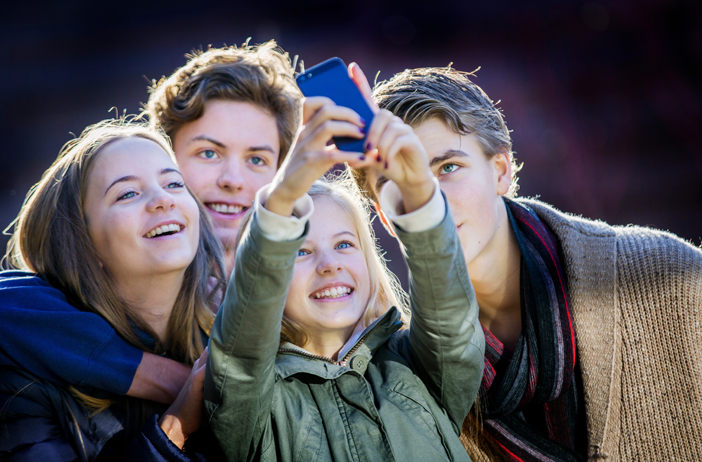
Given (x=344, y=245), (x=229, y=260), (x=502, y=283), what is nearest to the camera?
(x=344, y=245)

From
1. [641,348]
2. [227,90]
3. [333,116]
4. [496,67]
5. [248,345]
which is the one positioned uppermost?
[496,67]

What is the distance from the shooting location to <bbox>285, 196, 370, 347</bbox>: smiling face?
1.26 meters

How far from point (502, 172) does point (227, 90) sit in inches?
39.9

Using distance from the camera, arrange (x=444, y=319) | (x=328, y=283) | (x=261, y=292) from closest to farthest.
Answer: (x=261, y=292) < (x=444, y=319) < (x=328, y=283)

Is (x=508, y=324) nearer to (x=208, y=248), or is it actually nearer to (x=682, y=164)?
(x=208, y=248)

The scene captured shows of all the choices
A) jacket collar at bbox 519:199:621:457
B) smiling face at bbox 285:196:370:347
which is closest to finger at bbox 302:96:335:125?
smiling face at bbox 285:196:370:347

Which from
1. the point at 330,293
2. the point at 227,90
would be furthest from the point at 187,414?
the point at 227,90

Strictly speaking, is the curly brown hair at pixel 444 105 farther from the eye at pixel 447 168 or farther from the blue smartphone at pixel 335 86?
the blue smartphone at pixel 335 86

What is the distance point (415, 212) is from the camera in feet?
2.98

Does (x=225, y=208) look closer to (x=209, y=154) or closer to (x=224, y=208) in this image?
(x=224, y=208)

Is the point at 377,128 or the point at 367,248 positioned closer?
the point at 377,128

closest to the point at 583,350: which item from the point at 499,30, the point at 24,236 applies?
the point at 24,236

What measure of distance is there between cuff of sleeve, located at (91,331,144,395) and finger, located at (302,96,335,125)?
2.25ft

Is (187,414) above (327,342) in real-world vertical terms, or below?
below
